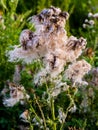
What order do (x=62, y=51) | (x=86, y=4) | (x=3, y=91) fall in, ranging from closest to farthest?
(x=62, y=51), (x=3, y=91), (x=86, y=4)

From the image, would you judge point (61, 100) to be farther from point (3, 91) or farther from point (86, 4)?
point (86, 4)

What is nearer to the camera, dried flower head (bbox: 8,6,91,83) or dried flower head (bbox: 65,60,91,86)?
dried flower head (bbox: 8,6,91,83)

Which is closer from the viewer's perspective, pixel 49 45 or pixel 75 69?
pixel 49 45

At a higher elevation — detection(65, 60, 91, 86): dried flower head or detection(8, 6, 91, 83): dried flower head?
detection(8, 6, 91, 83): dried flower head

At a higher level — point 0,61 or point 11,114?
point 0,61

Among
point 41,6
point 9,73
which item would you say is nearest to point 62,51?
point 9,73

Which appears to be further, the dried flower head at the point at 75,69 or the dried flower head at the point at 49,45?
the dried flower head at the point at 75,69

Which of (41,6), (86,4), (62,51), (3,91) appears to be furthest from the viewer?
(86,4)

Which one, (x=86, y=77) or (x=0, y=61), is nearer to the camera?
(x=86, y=77)

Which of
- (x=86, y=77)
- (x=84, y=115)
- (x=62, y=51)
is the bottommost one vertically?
(x=84, y=115)

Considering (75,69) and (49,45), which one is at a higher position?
(49,45)

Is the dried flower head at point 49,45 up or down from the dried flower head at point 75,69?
up

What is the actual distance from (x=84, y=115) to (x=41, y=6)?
3.13m

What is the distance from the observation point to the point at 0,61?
166 inches
